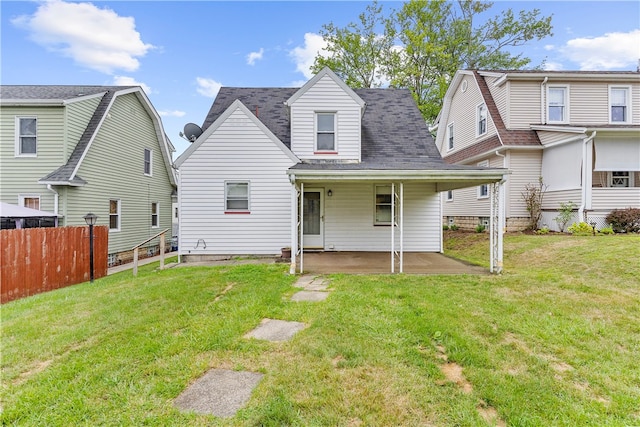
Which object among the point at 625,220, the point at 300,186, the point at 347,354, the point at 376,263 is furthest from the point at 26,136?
the point at 625,220

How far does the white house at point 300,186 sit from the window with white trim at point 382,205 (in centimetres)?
4

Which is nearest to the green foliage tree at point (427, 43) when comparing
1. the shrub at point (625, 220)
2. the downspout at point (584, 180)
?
the downspout at point (584, 180)

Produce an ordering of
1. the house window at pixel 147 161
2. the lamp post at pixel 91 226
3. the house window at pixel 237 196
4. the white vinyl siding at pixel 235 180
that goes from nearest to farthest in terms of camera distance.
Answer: the lamp post at pixel 91 226, the white vinyl siding at pixel 235 180, the house window at pixel 237 196, the house window at pixel 147 161

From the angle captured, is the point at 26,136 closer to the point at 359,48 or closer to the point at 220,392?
the point at 220,392

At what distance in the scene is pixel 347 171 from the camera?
7188 mm

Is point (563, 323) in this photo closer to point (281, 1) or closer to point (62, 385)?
point (62, 385)

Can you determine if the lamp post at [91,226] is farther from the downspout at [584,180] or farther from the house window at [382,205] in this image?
the downspout at [584,180]

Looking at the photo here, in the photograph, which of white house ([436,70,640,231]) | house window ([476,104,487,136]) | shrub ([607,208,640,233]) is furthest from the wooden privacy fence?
shrub ([607,208,640,233])

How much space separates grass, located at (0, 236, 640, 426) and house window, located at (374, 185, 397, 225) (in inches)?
194

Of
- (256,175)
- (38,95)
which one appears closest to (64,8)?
(38,95)

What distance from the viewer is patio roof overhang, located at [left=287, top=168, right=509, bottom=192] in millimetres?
7078

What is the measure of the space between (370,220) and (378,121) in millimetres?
4351

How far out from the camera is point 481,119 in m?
15.2

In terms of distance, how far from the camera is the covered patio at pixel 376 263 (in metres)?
7.78
